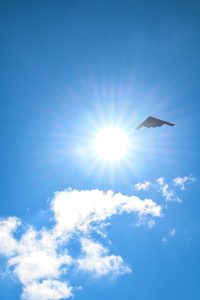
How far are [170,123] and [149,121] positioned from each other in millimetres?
1311

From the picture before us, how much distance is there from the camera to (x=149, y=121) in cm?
2264

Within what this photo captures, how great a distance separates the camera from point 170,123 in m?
22.5
